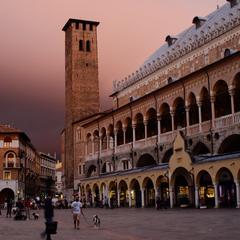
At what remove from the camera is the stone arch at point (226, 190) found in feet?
109

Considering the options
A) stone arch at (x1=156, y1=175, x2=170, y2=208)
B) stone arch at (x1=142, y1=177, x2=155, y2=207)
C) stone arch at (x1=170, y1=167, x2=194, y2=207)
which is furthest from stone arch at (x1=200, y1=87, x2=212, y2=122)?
stone arch at (x1=142, y1=177, x2=155, y2=207)

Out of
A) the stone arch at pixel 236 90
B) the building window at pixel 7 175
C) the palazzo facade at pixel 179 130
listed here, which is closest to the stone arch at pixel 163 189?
the palazzo facade at pixel 179 130

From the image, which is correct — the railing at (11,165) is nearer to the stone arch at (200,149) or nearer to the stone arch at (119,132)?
the stone arch at (119,132)

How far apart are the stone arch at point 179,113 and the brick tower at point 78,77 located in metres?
30.6

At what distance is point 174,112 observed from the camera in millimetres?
40844

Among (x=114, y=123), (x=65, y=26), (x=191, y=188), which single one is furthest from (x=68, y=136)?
(x=191, y=188)

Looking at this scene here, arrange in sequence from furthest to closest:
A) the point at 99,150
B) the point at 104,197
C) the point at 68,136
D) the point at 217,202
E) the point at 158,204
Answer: the point at 68,136 → the point at 99,150 → the point at 104,197 → the point at 158,204 → the point at 217,202

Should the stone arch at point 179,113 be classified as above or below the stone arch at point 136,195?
above

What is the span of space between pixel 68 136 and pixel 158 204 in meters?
39.9

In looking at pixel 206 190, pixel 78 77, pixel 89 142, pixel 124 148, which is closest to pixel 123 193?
pixel 124 148

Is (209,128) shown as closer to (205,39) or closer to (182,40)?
(205,39)

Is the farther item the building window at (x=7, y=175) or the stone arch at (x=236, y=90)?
the building window at (x=7, y=175)

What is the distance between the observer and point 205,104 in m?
38.1

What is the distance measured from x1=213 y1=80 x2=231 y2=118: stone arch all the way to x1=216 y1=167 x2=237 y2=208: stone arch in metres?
6.11
